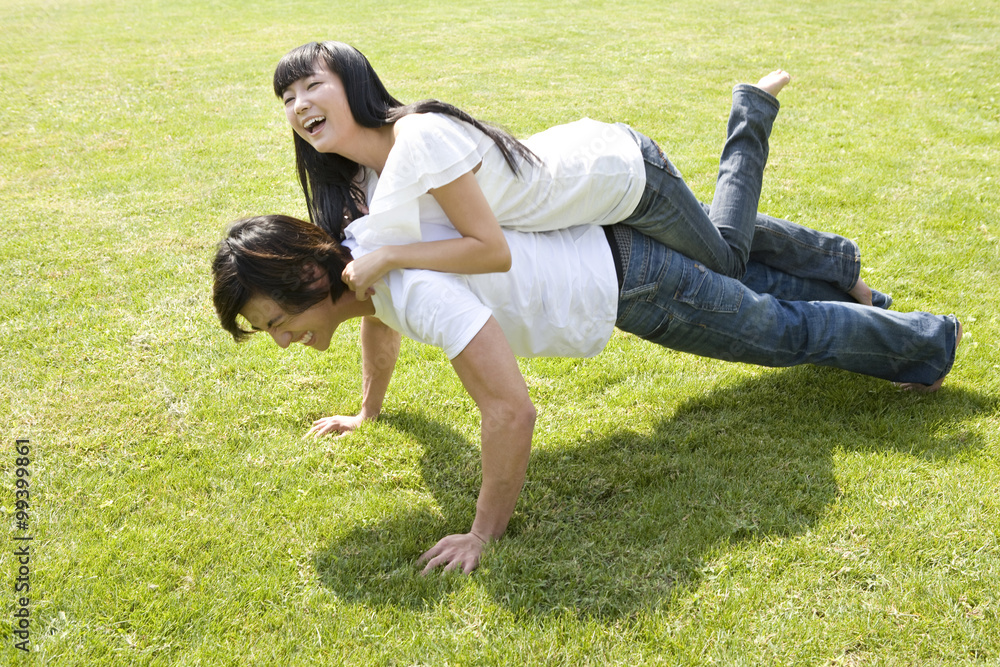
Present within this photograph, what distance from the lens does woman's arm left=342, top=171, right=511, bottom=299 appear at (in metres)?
2.64

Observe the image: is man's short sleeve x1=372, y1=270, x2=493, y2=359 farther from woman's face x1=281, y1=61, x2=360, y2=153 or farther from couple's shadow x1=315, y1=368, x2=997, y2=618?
couple's shadow x1=315, y1=368, x2=997, y2=618

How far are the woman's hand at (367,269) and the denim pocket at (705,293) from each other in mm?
1147

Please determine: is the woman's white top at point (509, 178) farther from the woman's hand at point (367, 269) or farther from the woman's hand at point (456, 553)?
the woman's hand at point (456, 553)

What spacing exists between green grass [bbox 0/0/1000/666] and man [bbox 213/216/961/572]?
0.27 meters

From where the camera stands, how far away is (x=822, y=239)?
3.77 metres

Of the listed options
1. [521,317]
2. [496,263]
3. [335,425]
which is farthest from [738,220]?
[335,425]

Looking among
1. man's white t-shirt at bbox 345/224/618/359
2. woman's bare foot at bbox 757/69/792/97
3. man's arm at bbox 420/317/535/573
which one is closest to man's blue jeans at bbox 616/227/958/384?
man's white t-shirt at bbox 345/224/618/359

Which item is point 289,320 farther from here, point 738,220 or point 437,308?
point 738,220

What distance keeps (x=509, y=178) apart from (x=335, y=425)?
139 cm

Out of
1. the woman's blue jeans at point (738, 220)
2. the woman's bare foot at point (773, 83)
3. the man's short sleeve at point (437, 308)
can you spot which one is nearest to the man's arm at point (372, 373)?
the man's short sleeve at point (437, 308)

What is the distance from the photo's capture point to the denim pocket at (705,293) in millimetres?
3121

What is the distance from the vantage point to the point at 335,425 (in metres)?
3.59

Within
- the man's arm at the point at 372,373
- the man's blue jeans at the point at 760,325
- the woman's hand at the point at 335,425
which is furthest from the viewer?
the woman's hand at the point at 335,425

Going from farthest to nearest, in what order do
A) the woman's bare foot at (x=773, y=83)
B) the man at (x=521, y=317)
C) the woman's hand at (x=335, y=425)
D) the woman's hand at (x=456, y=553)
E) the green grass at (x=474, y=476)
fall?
1. the woman's bare foot at (x=773, y=83)
2. the woman's hand at (x=335, y=425)
3. the woman's hand at (x=456, y=553)
4. the man at (x=521, y=317)
5. the green grass at (x=474, y=476)
